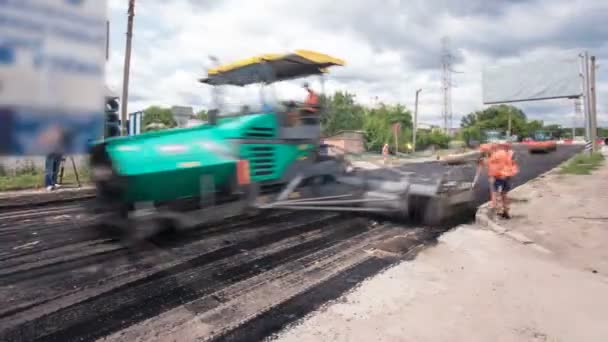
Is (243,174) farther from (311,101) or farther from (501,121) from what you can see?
(501,121)

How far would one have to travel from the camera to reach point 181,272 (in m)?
3.89

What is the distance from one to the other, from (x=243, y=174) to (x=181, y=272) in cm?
162

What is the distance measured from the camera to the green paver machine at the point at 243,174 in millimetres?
4469

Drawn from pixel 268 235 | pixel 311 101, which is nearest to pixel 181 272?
pixel 268 235

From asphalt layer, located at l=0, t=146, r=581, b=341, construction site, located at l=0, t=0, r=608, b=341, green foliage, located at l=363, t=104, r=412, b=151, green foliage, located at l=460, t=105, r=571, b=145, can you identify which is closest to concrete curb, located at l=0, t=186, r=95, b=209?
construction site, located at l=0, t=0, r=608, b=341

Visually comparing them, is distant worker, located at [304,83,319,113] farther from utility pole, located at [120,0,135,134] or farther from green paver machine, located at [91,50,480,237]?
utility pole, located at [120,0,135,134]

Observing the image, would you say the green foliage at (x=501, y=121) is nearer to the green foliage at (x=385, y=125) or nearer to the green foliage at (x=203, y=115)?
the green foliage at (x=385, y=125)

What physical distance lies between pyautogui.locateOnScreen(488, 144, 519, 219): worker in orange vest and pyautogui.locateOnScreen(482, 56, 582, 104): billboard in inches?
840

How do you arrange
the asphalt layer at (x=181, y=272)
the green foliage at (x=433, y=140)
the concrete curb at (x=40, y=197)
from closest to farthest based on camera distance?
the asphalt layer at (x=181, y=272), the concrete curb at (x=40, y=197), the green foliage at (x=433, y=140)

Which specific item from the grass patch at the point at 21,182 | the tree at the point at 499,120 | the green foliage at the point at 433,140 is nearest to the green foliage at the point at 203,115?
the grass patch at the point at 21,182

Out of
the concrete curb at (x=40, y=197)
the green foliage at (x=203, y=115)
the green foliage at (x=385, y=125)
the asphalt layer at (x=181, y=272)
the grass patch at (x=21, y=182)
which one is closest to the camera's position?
the asphalt layer at (x=181, y=272)

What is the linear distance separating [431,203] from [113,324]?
15.2 ft

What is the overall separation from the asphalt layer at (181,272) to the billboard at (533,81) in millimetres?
23233

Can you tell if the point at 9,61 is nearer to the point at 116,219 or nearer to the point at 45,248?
the point at 116,219
